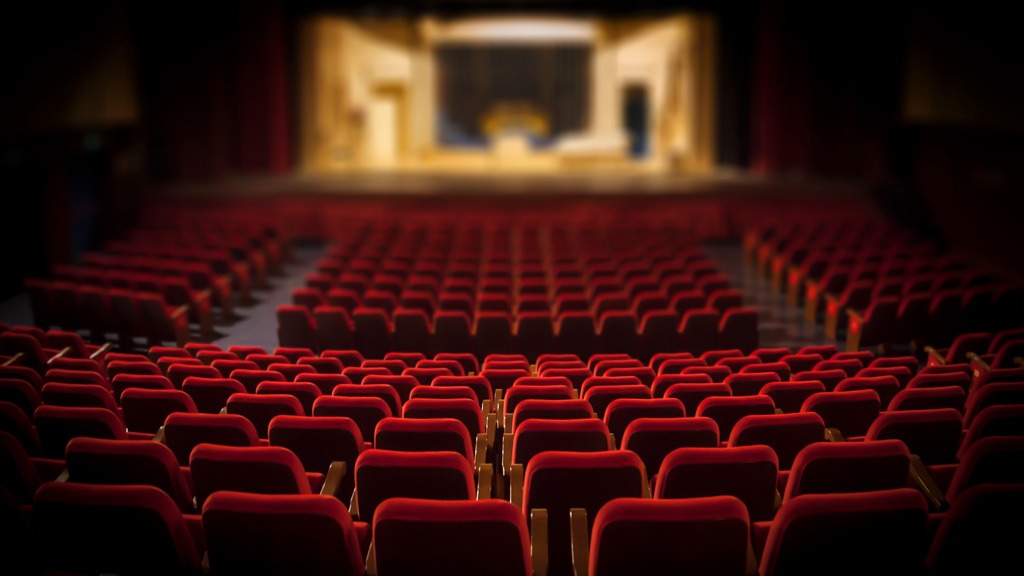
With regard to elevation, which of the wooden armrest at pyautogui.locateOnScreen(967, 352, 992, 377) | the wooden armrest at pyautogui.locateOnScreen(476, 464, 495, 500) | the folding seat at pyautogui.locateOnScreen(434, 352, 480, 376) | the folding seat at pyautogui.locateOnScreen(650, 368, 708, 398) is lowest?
the folding seat at pyautogui.locateOnScreen(434, 352, 480, 376)

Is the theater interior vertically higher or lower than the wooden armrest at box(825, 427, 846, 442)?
higher

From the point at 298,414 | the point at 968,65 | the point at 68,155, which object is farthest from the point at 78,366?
the point at 968,65

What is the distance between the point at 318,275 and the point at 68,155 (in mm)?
4550

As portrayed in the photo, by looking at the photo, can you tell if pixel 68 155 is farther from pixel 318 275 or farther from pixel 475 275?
pixel 475 275

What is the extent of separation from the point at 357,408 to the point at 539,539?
1308 millimetres

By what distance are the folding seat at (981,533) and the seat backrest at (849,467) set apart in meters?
0.39

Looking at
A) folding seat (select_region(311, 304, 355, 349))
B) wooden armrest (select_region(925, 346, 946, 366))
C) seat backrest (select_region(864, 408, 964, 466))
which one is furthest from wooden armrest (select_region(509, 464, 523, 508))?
folding seat (select_region(311, 304, 355, 349))

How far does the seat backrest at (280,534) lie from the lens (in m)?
2.31

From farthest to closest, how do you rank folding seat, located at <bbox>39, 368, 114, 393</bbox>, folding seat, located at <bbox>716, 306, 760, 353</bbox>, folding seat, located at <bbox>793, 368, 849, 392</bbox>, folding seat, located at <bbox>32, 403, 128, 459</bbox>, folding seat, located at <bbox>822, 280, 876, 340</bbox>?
1. folding seat, located at <bbox>822, 280, 876, 340</bbox>
2. folding seat, located at <bbox>716, 306, 760, 353</bbox>
3. folding seat, located at <bbox>793, 368, 849, 392</bbox>
4. folding seat, located at <bbox>39, 368, 114, 393</bbox>
5. folding seat, located at <bbox>32, 403, 128, 459</bbox>

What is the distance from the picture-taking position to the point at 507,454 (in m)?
3.58

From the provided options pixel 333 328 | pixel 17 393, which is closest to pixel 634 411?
pixel 17 393

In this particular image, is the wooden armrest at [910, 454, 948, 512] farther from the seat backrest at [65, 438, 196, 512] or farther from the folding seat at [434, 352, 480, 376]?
the folding seat at [434, 352, 480, 376]

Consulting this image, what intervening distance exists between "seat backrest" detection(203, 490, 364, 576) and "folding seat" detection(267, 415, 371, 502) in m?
0.95

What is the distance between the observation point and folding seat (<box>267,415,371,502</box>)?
131 inches
